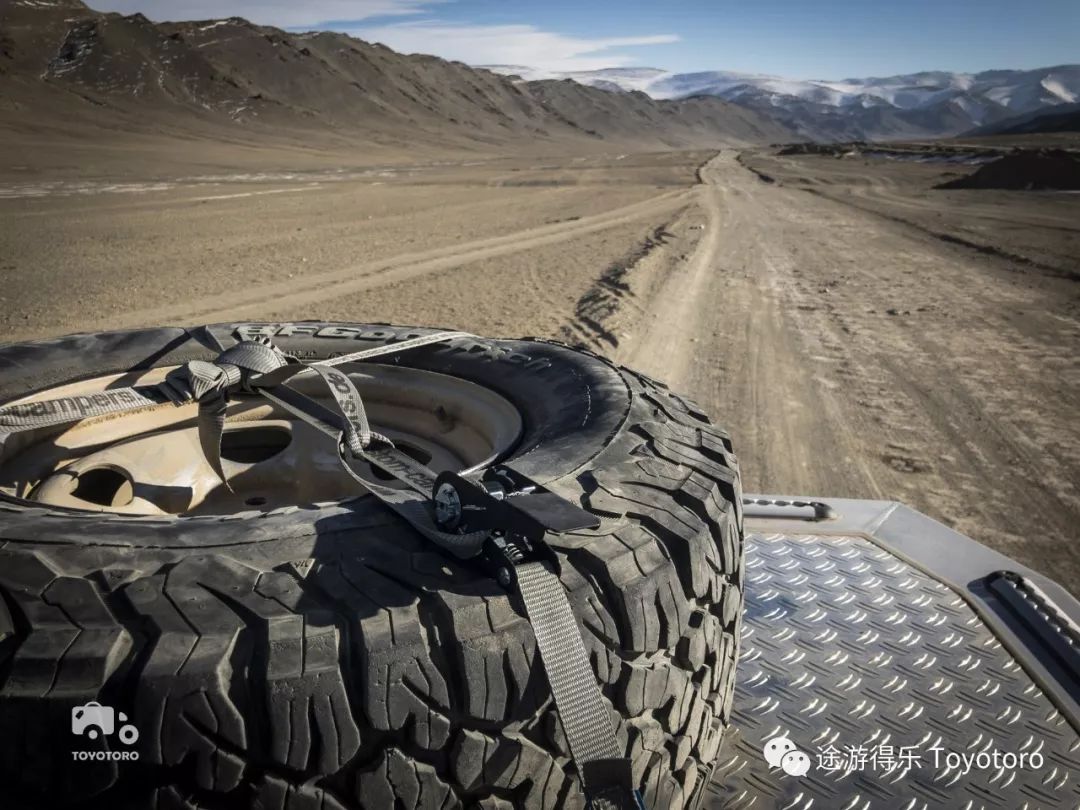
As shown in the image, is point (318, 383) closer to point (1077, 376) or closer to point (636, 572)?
point (636, 572)

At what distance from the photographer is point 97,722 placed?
40.9 inches

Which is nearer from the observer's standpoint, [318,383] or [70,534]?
[70,534]

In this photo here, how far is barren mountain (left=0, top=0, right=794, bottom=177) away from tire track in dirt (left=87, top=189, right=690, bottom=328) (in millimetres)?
25407

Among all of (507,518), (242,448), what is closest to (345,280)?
(242,448)

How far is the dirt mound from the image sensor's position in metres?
24.6

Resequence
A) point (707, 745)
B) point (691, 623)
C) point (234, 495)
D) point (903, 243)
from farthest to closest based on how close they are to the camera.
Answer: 1. point (903, 243)
2. point (234, 495)
3. point (707, 745)
4. point (691, 623)

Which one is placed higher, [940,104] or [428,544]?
[940,104]

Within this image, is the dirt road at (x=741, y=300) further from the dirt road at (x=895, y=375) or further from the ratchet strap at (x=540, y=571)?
the ratchet strap at (x=540, y=571)

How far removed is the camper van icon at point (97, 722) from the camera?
3.40ft

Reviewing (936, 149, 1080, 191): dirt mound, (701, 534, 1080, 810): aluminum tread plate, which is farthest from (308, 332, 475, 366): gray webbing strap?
(936, 149, 1080, 191): dirt mound

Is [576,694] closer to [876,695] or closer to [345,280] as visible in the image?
[876,695]

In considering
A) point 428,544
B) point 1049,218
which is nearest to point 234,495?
point 428,544

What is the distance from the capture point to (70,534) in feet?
4.30

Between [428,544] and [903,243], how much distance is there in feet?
50.6
